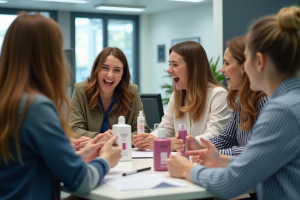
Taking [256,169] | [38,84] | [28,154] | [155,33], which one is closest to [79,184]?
[28,154]

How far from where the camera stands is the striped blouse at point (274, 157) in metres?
1.28

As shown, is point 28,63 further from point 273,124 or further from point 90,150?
point 273,124

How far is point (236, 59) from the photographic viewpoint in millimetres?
2131

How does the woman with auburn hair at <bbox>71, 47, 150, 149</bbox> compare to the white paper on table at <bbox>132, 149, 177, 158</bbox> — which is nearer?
the white paper on table at <bbox>132, 149, 177, 158</bbox>

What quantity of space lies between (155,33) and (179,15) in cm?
101

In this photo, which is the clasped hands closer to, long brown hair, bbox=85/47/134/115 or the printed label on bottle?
the printed label on bottle

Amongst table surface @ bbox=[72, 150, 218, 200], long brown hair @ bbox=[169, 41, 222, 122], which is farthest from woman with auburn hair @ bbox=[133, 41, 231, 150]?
table surface @ bbox=[72, 150, 218, 200]

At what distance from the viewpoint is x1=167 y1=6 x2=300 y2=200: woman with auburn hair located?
128cm

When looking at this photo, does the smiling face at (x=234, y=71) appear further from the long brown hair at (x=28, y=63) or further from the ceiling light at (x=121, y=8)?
the ceiling light at (x=121, y=8)

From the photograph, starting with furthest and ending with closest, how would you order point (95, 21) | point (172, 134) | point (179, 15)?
point (95, 21)
point (179, 15)
point (172, 134)

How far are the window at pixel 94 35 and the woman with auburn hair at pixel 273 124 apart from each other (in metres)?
8.16

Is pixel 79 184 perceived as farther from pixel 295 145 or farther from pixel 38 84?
pixel 295 145

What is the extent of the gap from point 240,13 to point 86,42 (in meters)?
5.01

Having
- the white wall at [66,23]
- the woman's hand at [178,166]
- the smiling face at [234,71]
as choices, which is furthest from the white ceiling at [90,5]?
the woman's hand at [178,166]
